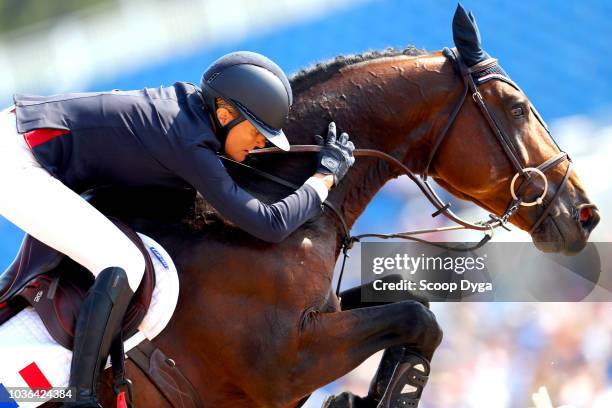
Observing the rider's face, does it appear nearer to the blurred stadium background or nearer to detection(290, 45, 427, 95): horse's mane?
detection(290, 45, 427, 95): horse's mane

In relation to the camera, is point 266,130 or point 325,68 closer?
point 266,130

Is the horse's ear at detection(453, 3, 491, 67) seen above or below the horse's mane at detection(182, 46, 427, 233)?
above

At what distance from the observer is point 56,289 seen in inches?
128

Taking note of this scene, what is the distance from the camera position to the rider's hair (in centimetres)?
332

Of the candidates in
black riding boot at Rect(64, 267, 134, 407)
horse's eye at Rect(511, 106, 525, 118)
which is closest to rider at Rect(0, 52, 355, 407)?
black riding boot at Rect(64, 267, 134, 407)

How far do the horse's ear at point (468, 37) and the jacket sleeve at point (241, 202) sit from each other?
3.46 feet

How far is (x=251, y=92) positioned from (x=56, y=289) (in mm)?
1057

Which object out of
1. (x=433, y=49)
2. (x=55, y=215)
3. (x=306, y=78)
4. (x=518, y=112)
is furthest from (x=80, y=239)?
(x=433, y=49)

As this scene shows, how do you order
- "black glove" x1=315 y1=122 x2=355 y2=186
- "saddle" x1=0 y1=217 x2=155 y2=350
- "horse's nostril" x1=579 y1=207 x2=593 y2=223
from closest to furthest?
"saddle" x1=0 y1=217 x2=155 y2=350 < "black glove" x1=315 y1=122 x2=355 y2=186 < "horse's nostril" x1=579 y1=207 x2=593 y2=223

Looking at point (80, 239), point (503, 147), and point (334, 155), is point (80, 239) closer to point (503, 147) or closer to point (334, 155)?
point (334, 155)

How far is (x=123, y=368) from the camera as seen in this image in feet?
10.7

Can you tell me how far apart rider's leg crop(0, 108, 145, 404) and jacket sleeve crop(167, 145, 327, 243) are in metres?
0.38

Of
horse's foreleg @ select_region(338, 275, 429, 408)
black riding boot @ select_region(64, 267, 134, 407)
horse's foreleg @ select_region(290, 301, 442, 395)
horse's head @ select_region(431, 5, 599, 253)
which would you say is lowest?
horse's foreleg @ select_region(338, 275, 429, 408)

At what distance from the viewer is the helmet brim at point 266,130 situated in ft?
10.8
